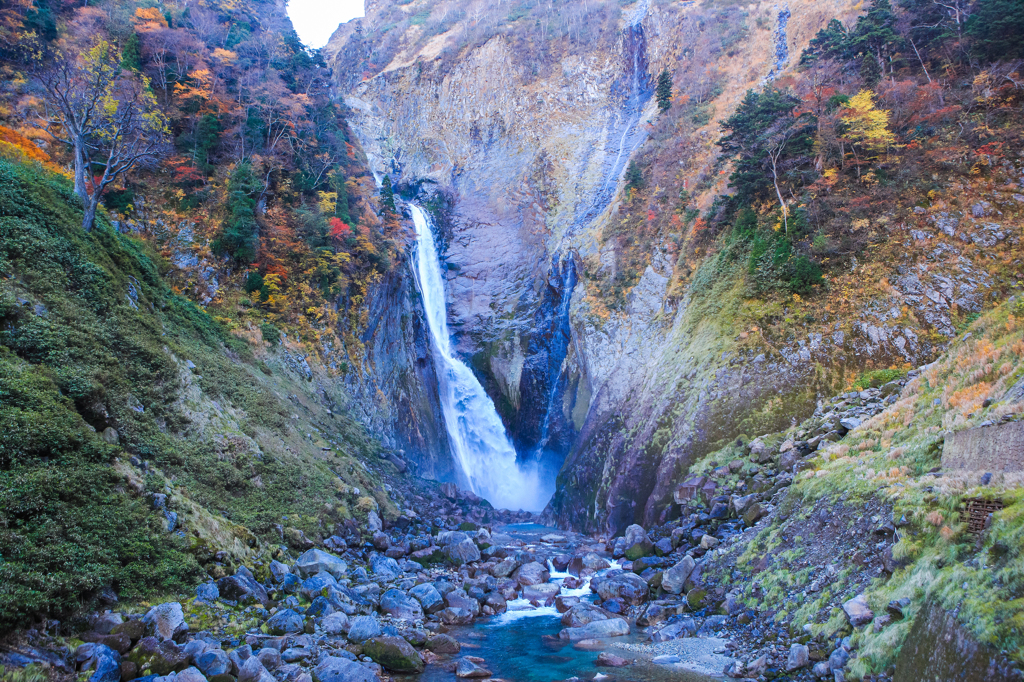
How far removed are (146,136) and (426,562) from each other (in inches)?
866

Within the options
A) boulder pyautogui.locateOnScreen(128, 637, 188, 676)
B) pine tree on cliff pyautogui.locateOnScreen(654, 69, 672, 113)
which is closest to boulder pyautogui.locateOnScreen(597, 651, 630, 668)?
boulder pyautogui.locateOnScreen(128, 637, 188, 676)

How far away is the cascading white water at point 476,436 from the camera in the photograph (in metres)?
33.7

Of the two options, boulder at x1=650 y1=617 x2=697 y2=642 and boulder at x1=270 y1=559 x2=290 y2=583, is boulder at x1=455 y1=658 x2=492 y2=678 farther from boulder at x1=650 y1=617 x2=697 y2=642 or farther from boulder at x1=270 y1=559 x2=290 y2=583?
boulder at x1=270 y1=559 x2=290 y2=583

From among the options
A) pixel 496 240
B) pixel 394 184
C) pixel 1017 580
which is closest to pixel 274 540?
pixel 1017 580

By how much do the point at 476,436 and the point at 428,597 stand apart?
74.3ft

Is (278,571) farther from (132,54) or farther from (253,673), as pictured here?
(132,54)

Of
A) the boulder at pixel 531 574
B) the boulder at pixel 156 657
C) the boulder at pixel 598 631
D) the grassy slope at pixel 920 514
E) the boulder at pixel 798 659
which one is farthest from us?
the boulder at pixel 531 574

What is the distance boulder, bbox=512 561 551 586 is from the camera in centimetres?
1457

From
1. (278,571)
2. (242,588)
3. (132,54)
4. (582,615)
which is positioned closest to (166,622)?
(242,588)

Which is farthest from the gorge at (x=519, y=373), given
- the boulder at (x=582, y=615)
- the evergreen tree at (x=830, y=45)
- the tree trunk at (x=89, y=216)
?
the evergreen tree at (x=830, y=45)

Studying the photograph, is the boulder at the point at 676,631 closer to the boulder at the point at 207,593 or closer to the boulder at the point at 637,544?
the boulder at the point at 637,544

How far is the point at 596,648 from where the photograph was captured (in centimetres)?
1039

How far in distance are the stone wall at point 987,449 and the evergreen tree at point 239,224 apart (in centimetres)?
2321

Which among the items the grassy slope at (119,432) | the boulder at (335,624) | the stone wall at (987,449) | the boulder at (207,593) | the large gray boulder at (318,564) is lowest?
the boulder at (335,624)
